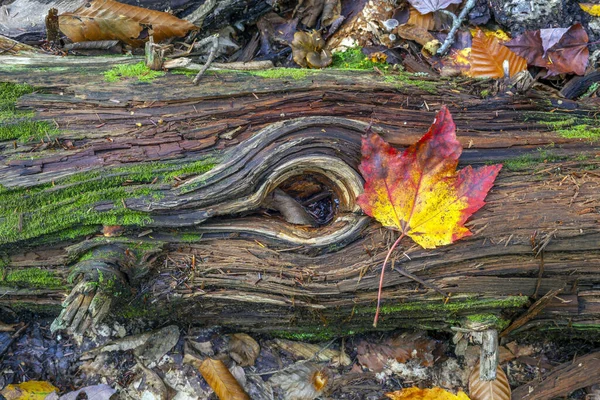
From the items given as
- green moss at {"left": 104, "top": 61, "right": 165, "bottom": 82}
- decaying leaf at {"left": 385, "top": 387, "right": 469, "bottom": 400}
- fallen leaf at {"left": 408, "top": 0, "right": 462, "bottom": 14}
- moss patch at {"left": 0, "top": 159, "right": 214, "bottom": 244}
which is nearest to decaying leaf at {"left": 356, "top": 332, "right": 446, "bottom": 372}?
decaying leaf at {"left": 385, "top": 387, "right": 469, "bottom": 400}

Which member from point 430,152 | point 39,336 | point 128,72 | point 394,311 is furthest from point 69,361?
point 430,152

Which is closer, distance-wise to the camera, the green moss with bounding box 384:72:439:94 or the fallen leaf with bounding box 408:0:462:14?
the green moss with bounding box 384:72:439:94

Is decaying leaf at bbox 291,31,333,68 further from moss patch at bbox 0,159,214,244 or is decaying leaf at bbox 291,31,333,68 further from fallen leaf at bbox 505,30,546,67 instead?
moss patch at bbox 0,159,214,244

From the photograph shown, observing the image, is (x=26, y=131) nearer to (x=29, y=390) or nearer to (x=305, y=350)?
(x=29, y=390)

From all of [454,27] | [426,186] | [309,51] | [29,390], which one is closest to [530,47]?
[454,27]

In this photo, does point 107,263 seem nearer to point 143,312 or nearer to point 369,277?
point 143,312
